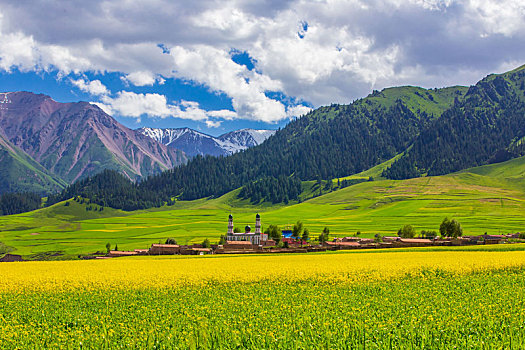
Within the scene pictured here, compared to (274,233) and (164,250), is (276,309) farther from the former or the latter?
(274,233)

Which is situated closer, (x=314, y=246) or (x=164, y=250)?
(x=314, y=246)

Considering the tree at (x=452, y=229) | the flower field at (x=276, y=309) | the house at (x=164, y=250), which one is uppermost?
the flower field at (x=276, y=309)

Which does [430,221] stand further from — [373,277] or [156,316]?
[156,316]

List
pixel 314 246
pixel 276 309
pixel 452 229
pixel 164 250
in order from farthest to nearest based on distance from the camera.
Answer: pixel 452 229 → pixel 164 250 → pixel 314 246 → pixel 276 309

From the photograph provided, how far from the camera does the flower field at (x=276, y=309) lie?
50.2 ft

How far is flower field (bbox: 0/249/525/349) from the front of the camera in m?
15.3

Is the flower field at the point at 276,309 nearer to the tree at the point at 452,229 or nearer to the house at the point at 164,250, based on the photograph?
the house at the point at 164,250

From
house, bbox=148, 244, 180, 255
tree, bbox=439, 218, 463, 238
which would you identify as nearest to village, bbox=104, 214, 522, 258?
house, bbox=148, 244, 180, 255

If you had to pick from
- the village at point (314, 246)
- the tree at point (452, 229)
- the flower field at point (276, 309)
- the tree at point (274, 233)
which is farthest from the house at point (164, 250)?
the tree at point (452, 229)

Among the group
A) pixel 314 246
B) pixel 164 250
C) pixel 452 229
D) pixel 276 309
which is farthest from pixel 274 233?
pixel 276 309

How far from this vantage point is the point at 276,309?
68.6ft

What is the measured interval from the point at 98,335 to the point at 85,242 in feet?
525

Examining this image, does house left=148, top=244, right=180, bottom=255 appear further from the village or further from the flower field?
the flower field

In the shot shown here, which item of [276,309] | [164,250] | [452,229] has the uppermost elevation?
[276,309]
